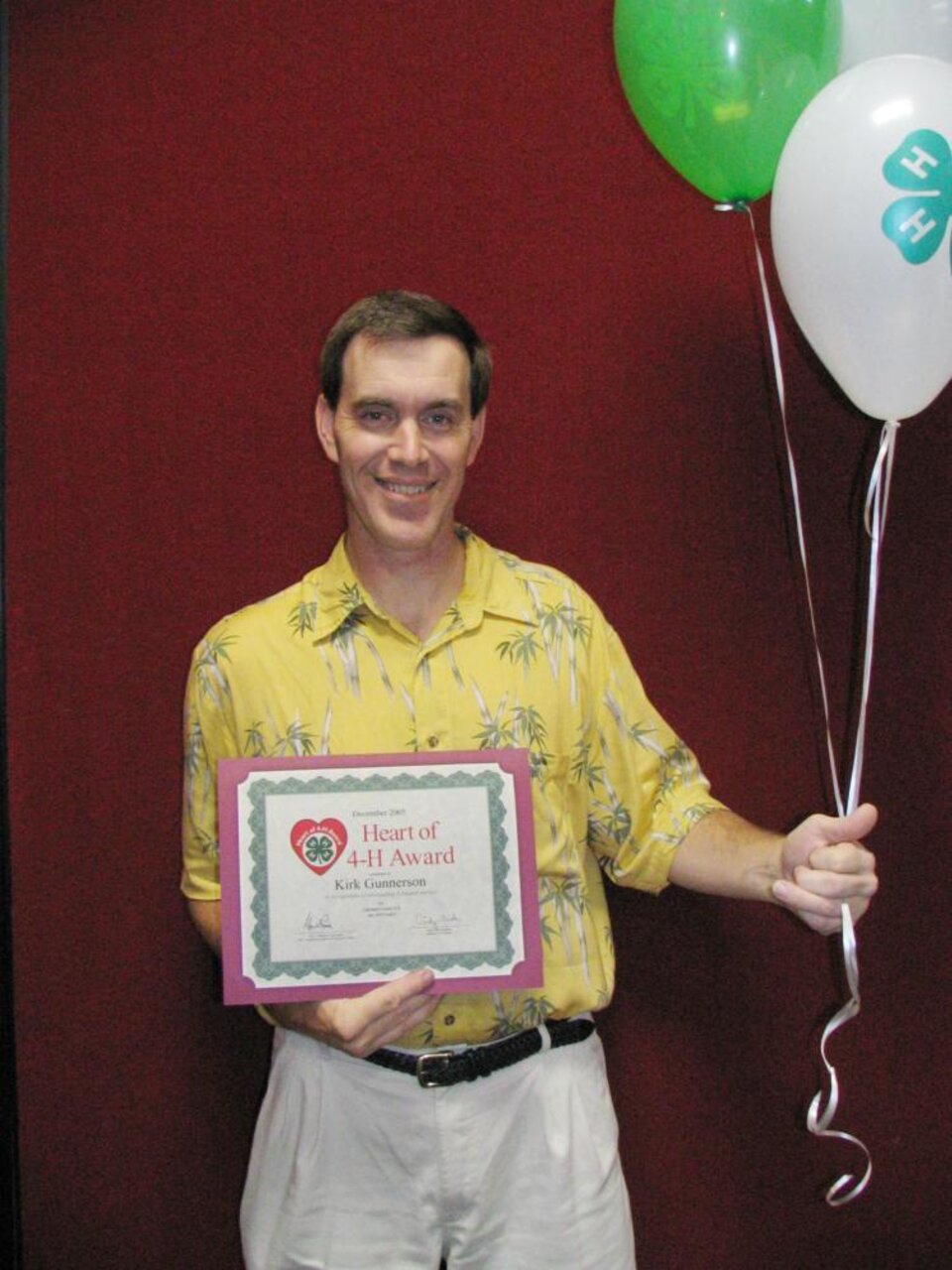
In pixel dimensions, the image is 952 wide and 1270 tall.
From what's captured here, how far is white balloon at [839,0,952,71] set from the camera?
54.2 inches

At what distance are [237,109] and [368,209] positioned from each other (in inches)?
9.2

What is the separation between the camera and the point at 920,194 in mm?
1253

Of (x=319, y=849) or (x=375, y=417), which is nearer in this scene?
(x=319, y=849)

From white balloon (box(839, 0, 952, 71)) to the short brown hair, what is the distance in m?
0.56

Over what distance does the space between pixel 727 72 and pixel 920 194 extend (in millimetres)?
252

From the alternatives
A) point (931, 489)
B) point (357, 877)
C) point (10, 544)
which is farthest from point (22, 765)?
point (931, 489)

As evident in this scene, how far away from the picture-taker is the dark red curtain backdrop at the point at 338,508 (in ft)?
5.79

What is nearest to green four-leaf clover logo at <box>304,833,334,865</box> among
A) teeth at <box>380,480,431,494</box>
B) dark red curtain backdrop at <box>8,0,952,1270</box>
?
teeth at <box>380,480,431,494</box>

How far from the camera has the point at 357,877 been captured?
1.32 meters

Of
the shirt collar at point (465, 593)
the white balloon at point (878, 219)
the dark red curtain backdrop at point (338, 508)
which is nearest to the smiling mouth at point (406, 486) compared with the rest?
the shirt collar at point (465, 593)

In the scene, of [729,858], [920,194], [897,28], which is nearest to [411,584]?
[729,858]

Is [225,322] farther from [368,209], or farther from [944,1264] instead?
[944,1264]

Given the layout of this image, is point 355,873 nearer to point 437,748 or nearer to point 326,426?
point 437,748
